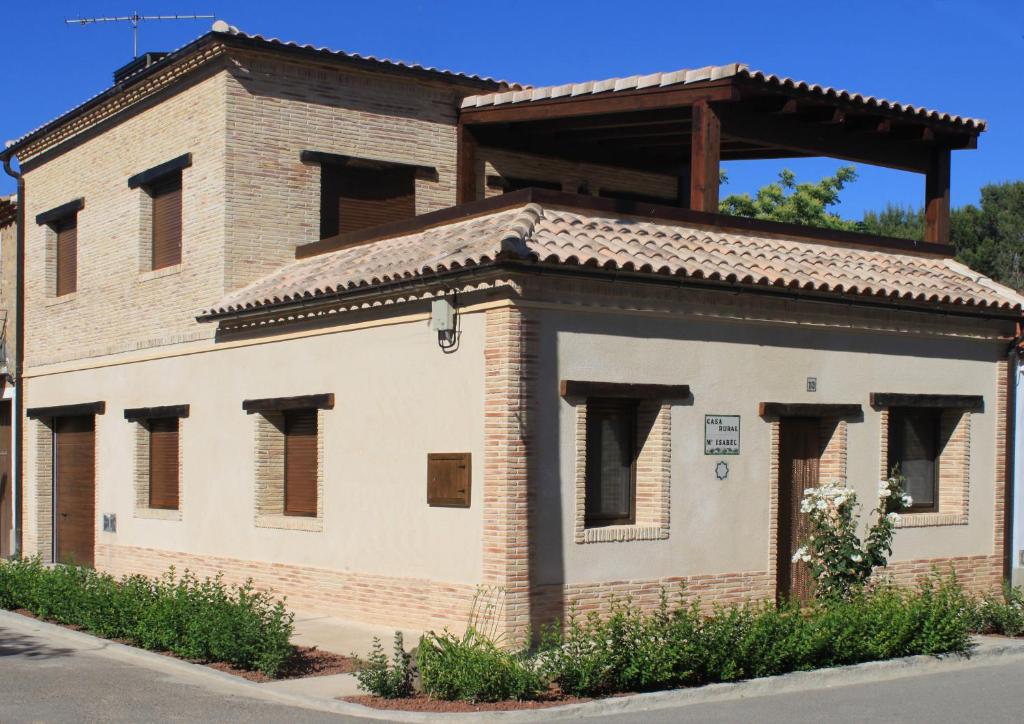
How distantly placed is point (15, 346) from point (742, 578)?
48.6ft

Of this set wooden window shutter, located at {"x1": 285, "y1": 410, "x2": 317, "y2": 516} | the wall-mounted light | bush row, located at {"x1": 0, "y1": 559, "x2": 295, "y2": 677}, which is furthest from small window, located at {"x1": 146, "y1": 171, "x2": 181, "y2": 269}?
the wall-mounted light

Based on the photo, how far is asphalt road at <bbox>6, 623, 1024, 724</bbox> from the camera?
9680mm

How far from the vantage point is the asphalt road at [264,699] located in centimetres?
968

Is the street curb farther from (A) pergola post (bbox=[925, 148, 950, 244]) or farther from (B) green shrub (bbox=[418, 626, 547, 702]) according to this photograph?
(A) pergola post (bbox=[925, 148, 950, 244])

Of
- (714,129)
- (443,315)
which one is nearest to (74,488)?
(443,315)

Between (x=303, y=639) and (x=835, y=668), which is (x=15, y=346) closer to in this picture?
(x=303, y=639)

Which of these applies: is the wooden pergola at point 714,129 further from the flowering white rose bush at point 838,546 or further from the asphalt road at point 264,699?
the asphalt road at point 264,699

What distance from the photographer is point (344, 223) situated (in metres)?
Result: 17.9

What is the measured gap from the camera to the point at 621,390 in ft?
43.0

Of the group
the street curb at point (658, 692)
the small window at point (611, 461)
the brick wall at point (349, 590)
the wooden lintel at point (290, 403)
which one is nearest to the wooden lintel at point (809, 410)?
the small window at point (611, 461)

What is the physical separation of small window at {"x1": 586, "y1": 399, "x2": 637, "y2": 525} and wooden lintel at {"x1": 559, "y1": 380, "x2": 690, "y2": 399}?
0.36 m

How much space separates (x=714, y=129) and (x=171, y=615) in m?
7.95

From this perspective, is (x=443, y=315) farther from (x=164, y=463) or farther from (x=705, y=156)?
(x=164, y=463)

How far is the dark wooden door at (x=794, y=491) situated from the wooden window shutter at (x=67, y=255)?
487 inches
